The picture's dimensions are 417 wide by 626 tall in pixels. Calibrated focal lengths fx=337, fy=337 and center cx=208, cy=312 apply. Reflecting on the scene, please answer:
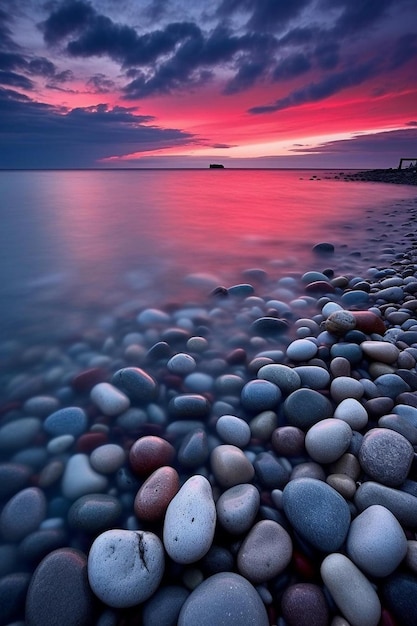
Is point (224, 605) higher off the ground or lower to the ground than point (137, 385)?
lower

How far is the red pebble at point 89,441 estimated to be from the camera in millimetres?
1854

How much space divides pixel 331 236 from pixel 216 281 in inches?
164

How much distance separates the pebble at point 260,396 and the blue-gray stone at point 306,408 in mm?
87

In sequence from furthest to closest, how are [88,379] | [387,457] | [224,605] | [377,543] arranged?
[88,379] → [387,457] → [377,543] → [224,605]

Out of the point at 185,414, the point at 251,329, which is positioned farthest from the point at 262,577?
the point at 251,329

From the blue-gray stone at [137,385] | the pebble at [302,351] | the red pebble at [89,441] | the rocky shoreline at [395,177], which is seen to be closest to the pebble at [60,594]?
the red pebble at [89,441]

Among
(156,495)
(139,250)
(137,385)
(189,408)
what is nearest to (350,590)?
(156,495)

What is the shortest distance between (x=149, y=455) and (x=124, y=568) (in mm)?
524

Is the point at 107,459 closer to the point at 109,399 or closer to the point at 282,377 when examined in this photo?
the point at 109,399

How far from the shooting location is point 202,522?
1372mm

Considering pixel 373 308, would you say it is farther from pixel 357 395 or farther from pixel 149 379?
pixel 149 379

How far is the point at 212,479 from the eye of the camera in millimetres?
1712

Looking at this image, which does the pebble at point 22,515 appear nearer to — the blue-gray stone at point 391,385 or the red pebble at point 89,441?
the red pebble at point 89,441

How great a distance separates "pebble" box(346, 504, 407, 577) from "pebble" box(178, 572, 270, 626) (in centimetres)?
43
